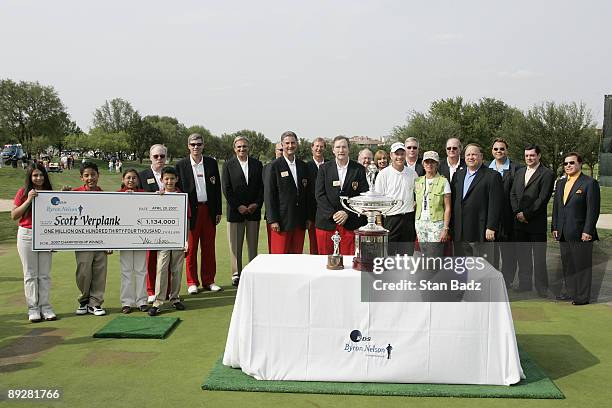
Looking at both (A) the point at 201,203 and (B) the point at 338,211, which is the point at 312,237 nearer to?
(B) the point at 338,211

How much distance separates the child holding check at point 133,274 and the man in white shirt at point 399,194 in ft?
8.61

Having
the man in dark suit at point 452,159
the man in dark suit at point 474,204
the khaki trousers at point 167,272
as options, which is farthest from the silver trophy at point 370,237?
the khaki trousers at point 167,272

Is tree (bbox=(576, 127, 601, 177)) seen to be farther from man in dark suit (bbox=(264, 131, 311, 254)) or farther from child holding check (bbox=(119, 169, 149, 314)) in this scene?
child holding check (bbox=(119, 169, 149, 314))

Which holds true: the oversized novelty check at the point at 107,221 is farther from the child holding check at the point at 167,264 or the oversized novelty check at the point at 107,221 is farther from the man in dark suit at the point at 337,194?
the man in dark suit at the point at 337,194

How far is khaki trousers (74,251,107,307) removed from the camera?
18.4 feet

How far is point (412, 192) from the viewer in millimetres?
5625

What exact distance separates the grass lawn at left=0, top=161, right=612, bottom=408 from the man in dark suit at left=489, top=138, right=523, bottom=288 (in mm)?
774

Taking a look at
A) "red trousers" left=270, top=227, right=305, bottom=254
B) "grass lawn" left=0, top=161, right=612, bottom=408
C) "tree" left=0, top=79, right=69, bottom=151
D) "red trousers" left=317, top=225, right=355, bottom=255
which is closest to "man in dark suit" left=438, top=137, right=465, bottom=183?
"red trousers" left=317, top=225, right=355, bottom=255

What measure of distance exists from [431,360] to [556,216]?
A: 3510mm

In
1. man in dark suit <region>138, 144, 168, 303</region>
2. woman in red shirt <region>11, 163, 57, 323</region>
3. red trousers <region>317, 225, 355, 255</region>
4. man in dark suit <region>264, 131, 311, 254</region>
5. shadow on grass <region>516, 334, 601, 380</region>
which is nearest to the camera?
shadow on grass <region>516, 334, 601, 380</region>

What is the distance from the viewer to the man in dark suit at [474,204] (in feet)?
18.7

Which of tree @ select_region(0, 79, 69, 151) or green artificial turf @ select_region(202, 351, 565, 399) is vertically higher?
tree @ select_region(0, 79, 69, 151)

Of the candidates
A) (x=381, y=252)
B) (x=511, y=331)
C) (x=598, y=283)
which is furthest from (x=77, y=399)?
(x=598, y=283)

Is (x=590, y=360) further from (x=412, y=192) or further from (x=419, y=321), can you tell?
(x=412, y=192)
